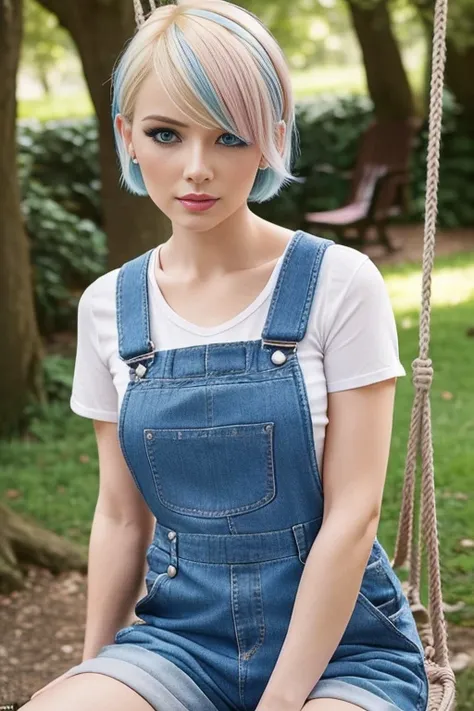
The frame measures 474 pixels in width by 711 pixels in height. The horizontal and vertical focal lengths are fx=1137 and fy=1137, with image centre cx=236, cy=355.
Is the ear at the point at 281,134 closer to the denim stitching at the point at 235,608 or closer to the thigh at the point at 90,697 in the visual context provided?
the denim stitching at the point at 235,608

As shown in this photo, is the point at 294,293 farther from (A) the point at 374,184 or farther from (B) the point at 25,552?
(A) the point at 374,184

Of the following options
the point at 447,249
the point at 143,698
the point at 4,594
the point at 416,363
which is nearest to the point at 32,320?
the point at 4,594

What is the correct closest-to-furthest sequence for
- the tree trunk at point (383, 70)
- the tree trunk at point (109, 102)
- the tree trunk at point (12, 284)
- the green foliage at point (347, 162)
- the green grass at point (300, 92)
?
the tree trunk at point (109, 102) < the tree trunk at point (12, 284) < the green foliage at point (347, 162) < the tree trunk at point (383, 70) < the green grass at point (300, 92)

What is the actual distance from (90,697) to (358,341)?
28.2 inches

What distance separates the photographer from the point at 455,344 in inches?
301

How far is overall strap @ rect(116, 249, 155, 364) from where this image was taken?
6.53 feet

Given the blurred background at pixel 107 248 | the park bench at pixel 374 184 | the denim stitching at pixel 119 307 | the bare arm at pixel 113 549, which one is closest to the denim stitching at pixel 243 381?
the denim stitching at pixel 119 307

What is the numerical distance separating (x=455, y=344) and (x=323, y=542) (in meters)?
5.94

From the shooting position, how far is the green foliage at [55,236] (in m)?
8.45

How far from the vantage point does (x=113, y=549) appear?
211cm

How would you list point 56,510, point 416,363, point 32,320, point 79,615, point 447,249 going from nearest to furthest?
point 416,363
point 79,615
point 56,510
point 32,320
point 447,249

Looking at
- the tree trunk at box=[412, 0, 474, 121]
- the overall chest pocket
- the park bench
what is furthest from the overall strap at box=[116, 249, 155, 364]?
the tree trunk at box=[412, 0, 474, 121]

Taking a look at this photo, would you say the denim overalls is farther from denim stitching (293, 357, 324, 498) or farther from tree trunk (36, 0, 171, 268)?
tree trunk (36, 0, 171, 268)

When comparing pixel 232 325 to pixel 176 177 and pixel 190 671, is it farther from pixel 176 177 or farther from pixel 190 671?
pixel 190 671
